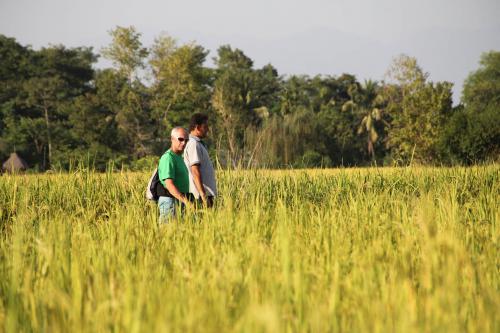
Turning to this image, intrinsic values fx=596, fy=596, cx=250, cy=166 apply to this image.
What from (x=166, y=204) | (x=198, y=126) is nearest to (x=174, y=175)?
(x=166, y=204)

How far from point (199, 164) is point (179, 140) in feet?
1.10

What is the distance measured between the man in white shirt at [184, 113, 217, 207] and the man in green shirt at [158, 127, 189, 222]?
3.5 inches

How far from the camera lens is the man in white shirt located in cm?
593

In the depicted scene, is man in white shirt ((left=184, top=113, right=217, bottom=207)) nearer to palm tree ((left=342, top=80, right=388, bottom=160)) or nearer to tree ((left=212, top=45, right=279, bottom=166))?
tree ((left=212, top=45, right=279, bottom=166))

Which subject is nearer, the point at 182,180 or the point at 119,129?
the point at 182,180

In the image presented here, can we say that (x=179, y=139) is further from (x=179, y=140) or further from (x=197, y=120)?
(x=197, y=120)

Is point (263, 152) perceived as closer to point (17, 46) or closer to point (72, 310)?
point (72, 310)

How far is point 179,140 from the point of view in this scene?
582 cm

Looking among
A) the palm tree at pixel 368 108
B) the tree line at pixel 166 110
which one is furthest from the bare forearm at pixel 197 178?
the palm tree at pixel 368 108

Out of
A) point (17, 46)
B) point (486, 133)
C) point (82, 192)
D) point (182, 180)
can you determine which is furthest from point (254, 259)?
point (17, 46)

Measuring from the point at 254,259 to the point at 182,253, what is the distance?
81 cm

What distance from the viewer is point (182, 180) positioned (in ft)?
19.5

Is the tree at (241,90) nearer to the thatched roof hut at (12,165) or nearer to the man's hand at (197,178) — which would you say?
the thatched roof hut at (12,165)

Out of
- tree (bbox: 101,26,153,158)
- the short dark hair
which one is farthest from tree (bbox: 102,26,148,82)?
the short dark hair
